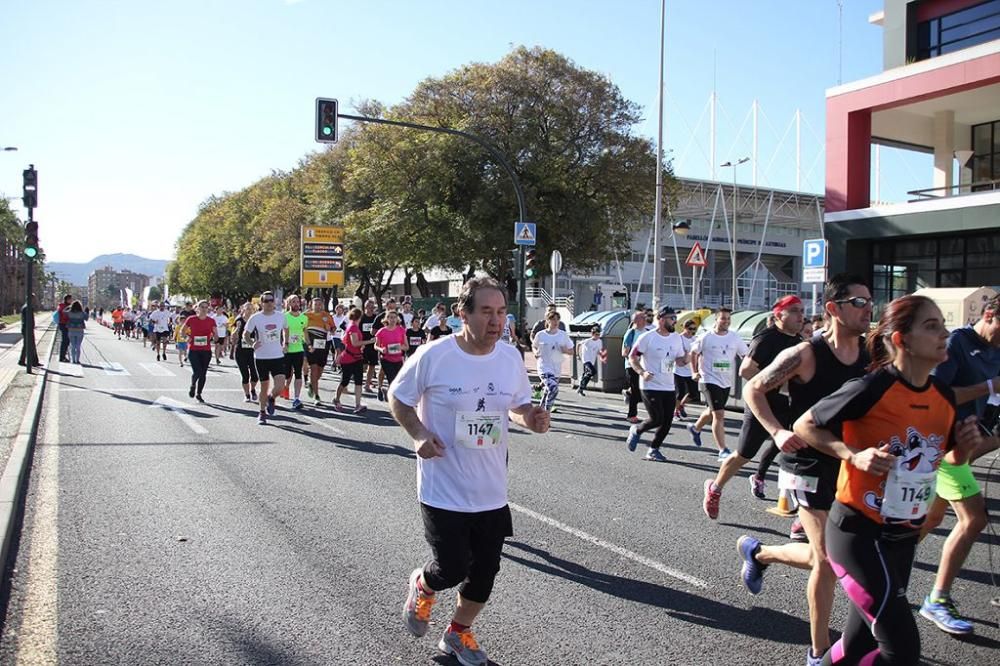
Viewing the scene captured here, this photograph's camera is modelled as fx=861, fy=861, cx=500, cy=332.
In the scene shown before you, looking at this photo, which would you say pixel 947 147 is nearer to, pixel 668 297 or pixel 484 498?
pixel 484 498

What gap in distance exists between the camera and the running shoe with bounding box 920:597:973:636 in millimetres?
4457

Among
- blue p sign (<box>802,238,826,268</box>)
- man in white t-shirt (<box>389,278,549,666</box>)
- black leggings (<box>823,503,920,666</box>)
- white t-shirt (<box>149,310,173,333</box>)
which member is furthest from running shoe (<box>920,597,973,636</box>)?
white t-shirt (<box>149,310,173,333</box>)

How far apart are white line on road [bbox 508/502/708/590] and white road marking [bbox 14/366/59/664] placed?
3437 millimetres

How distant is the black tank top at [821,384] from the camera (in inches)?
168

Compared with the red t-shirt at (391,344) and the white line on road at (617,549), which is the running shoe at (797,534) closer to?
the white line on road at (617,549)

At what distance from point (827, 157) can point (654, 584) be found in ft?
76.2

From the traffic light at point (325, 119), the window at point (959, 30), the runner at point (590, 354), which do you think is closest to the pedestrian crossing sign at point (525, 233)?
the runner at point (590, 354)

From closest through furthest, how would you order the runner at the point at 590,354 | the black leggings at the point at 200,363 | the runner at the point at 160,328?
1. the black leggings at the point at 200,363
2. the runner at the point at 590,354
3. the runner at the point at 160,328

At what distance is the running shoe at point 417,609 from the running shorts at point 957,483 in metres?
2.81

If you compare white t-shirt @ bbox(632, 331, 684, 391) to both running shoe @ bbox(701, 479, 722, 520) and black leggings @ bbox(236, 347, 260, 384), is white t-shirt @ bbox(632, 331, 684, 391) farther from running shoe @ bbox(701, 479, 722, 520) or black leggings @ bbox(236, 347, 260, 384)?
black leggings @ bbox(236, 347, 260, 384)

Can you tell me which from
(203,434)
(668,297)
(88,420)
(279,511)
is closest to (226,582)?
(279,511)

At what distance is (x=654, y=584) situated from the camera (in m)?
5.24

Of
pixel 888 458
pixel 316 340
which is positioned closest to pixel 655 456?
pixel 888 458

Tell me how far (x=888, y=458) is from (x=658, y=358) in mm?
6857
